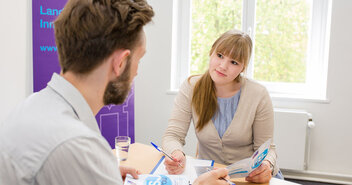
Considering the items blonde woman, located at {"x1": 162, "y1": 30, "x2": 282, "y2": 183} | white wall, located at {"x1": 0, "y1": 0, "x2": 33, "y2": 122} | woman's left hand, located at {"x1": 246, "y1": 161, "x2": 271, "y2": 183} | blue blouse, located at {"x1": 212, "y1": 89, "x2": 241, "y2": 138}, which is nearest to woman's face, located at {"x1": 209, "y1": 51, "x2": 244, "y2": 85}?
blonde woman, located at {"x1": 162, "y1": 30, "x2": 282, "y2": 183}

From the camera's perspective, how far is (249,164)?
1259 millimetres

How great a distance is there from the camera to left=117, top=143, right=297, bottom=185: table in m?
1.35

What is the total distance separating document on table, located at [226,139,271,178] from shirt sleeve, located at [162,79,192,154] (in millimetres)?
492

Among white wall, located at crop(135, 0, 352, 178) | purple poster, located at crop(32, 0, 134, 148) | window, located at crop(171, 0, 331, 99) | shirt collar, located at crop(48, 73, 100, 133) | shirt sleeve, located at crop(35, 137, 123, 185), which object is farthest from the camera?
window, located at crop(171, 0, 331, 99)

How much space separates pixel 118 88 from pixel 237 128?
102 cm

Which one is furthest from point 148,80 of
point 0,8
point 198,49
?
point 0,8

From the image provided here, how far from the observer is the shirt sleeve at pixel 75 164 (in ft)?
2.16

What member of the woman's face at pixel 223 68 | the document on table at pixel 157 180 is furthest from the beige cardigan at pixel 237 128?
the document on table at pixel 157 180

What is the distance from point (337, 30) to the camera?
2828 mm

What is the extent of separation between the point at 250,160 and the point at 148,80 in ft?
6.83

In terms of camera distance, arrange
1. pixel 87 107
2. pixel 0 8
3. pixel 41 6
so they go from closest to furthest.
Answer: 1. pixel 87 107
2. pixel 0 8
3. pixel 41 6

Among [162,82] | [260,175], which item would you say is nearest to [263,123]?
[260,175]

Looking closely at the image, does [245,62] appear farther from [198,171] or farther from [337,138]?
[337,138]

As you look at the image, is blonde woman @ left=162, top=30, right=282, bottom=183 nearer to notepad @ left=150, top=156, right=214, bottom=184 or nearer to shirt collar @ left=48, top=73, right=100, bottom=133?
notepad @ left=150, top=156, right=214, bottom=184
